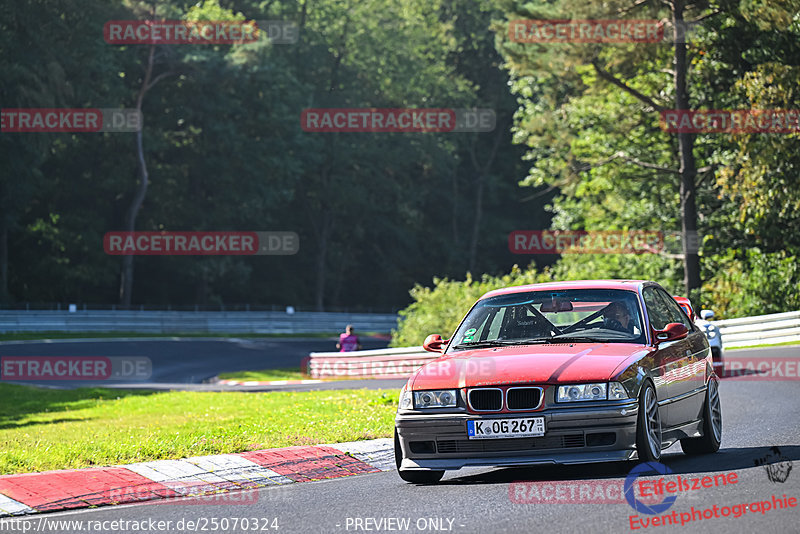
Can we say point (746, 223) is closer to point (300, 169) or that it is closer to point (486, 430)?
point (486, 430)

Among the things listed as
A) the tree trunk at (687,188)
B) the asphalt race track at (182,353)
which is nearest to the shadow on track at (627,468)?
the asphalt race track at (182,353)

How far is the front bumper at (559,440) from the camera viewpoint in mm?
8414

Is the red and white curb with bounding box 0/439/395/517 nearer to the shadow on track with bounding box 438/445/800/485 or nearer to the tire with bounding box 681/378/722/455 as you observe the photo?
the shadow on track with bounding box 438/445/800/485

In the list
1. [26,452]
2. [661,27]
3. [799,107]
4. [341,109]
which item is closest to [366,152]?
[341,109]

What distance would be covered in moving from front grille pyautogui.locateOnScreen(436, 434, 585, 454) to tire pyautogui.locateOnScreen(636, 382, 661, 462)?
1.66 feet

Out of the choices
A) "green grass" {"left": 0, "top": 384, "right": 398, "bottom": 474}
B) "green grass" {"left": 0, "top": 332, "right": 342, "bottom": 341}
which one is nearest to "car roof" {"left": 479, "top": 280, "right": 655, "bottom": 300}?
"green grass" {"left": 0, "top": 384, "right": 398, "bottom": 474}

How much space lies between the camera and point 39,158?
2063 inches

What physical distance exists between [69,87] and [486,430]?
4870cm

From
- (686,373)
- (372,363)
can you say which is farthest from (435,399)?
(372,363)

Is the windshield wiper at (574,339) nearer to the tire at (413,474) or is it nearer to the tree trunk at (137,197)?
the tire at (413,474)

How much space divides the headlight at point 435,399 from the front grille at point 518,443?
29 centimetres

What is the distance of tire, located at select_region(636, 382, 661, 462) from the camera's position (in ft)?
28.3

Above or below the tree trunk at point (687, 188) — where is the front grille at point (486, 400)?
below

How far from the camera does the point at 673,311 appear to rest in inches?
430
